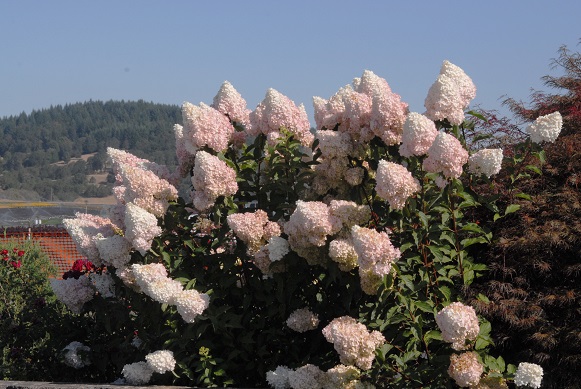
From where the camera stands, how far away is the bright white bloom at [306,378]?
4.92 metres

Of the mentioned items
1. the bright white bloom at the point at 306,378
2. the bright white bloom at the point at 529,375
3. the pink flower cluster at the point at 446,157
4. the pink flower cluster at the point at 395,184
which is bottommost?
the bright white bloom at the point at 306,378

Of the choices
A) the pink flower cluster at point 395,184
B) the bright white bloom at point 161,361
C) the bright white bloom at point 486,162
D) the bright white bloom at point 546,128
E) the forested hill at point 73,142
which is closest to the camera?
the pink flower cluster at point 395,184

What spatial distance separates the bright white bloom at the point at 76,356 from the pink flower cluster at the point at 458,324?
309 centimetres

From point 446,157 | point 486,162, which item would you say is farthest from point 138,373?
point 486,162

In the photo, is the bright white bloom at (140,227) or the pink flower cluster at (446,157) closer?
the pink flower cluster at (446,157)

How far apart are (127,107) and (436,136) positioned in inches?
7600

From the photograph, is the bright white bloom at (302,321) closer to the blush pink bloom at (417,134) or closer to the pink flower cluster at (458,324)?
the pink flower cluster at (458,324)

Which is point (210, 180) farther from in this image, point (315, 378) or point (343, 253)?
point (315, 378)

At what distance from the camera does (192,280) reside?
5312mm

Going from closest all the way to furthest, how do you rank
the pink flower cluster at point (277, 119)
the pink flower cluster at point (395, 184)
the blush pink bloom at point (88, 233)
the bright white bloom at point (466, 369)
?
the bright white bloom at point (466, 369), the pink flower cluster at point (395, 184), the pink flower cluster at point (277, 119), the blush pink bloom at point (88, 233)

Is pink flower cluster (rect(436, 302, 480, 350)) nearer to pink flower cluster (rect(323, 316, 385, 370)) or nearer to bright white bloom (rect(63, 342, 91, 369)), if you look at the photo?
pink flower cluster (rect(323, 316, 385, 370))

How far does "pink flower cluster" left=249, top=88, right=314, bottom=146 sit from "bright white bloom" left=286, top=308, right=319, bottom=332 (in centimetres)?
118

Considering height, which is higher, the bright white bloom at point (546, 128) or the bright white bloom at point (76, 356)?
the bright white bloom at point (546, 128)

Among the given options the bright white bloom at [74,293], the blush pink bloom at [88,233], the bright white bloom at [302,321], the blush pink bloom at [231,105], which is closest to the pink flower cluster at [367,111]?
the blush pink bloom at [231,105]
